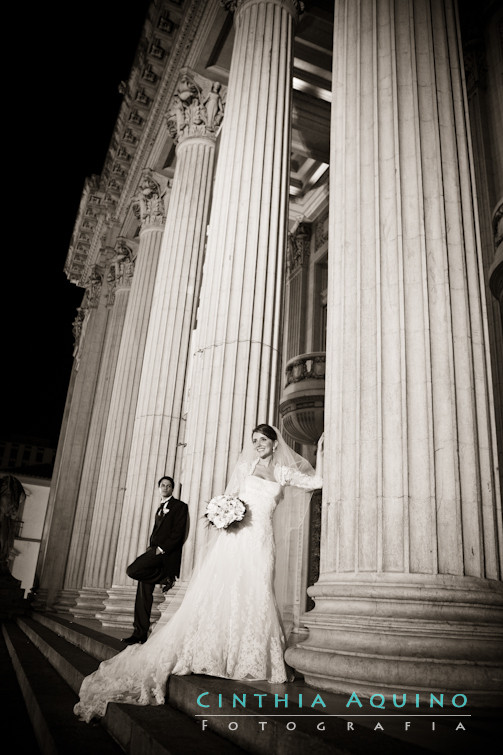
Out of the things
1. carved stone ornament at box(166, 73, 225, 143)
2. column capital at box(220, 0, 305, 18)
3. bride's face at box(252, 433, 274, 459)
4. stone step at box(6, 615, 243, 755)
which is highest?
carved stone ornament at box(166, 73, 225, 143)

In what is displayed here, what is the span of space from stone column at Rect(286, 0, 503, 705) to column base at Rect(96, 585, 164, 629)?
666 cm

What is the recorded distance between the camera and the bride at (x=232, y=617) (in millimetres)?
4961

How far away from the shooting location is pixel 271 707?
3.56m

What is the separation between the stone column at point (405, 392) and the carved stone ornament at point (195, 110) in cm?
811

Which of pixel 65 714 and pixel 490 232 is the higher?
pixel 490 232

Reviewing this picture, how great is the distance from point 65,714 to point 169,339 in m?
8.32

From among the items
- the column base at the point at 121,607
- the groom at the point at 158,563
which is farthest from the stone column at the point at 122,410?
the groom at the point at 158,563

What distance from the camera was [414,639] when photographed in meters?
4.00

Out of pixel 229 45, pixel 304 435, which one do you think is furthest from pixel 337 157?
pixel 304 435

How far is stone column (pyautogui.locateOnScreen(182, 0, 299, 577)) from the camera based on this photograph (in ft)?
26.0

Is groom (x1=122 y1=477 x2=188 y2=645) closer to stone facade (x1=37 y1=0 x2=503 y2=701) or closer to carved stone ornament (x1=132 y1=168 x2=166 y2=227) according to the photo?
stone facade (x1=37 y1=0 x2=503 y2=701)

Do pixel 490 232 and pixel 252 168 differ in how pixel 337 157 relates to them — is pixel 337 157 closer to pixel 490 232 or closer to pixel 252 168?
pixel 252 168

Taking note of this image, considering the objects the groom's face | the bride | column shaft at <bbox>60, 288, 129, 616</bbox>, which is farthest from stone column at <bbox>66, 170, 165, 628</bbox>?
the bride

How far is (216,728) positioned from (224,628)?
1525mm
